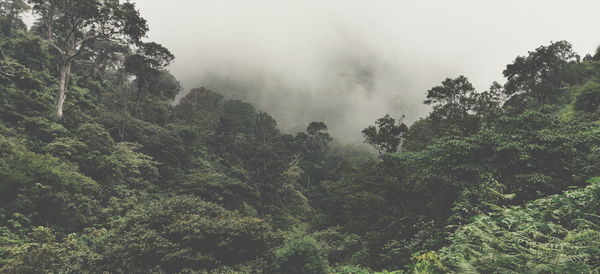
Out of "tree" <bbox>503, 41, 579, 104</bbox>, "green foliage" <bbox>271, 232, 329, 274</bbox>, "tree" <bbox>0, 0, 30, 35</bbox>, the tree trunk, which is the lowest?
"green foliage" <bbox>271, 232, 329, 274</bbox>

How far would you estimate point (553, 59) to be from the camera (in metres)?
29.5

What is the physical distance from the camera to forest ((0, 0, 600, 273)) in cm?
552

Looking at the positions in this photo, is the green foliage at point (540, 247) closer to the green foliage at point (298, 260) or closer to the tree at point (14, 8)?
the green foliage at point (298, 260)

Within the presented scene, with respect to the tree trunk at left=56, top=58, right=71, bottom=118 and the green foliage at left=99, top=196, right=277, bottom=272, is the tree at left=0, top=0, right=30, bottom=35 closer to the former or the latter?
the tree trunk at left=56, top=58, right=71, bottom=118

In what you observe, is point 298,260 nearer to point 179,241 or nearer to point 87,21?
point 179,241

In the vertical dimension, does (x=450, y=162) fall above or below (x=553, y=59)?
below

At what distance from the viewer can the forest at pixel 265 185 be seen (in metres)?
5.52

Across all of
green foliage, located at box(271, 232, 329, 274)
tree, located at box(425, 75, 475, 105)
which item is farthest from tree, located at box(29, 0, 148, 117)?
tree, located at box(425, 75, 475, 105)

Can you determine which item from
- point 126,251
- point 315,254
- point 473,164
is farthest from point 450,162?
point 126,251

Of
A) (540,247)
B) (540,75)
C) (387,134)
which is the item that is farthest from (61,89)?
(540,75)

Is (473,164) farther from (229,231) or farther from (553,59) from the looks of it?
(553,59)

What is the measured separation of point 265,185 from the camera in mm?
39281

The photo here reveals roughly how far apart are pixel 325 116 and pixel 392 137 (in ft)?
264

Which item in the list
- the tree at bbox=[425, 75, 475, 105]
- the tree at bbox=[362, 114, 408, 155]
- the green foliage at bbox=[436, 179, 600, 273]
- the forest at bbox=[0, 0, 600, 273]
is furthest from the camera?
the tree at bbox=[362, 114, 408, 155]
